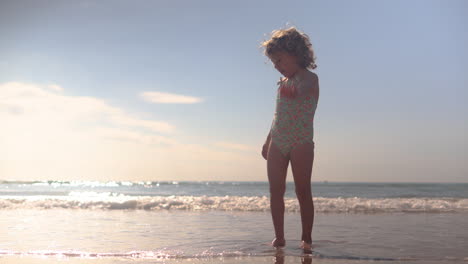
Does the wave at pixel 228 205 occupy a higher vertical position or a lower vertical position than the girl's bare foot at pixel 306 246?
lower

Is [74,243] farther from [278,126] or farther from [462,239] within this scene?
[462,239]

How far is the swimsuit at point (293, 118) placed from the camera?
3666mm

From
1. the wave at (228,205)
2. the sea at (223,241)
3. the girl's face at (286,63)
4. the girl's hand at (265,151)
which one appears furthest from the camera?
the wave at (228,205)

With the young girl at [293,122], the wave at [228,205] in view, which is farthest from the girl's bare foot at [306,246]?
the wave at [228,205]

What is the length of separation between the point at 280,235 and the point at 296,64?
1.55 meters

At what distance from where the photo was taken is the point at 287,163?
3.80 meters

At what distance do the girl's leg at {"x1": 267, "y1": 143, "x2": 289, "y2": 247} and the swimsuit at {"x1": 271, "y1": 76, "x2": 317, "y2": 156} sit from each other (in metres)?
0.07

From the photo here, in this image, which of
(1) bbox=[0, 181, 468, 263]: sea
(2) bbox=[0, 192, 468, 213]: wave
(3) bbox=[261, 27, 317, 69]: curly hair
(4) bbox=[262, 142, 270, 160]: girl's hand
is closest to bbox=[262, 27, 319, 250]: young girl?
(3) bbox=[261, 27, 317, 69]: curly hair

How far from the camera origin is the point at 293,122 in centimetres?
370

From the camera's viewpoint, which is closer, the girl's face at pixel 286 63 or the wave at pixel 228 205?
the girl's face at pixel 286 63

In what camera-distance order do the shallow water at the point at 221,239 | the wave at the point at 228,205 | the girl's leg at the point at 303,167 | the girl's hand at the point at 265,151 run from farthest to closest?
the wave at the point at 228,205 → the girl's hand at the point at 265,151 → the girl's leg at the point at 303,167 → the shallow water at the point at 221,239

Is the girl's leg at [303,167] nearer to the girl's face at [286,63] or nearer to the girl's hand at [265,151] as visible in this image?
the girl's hand at [265,151]

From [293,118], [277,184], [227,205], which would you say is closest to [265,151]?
[277,184]

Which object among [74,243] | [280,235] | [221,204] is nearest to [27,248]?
[74,243]
